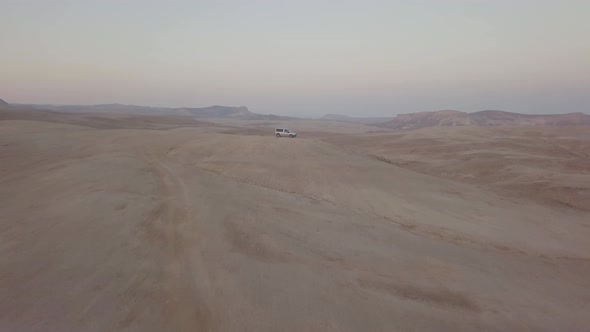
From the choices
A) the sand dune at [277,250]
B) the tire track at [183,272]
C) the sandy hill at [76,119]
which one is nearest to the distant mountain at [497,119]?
the sandy hill at [76,119]

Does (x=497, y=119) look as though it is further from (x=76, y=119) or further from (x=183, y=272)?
(x=183, y=272)

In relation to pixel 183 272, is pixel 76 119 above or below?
above

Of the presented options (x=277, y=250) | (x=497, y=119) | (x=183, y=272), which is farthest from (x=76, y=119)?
(x=497, y=119)

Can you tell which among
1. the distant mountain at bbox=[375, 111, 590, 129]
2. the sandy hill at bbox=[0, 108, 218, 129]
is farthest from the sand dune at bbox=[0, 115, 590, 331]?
the distant mountain at bbox=[375, 111, 590, 129]

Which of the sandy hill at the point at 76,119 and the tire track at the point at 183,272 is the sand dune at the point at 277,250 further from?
the sandy hill at the point at 76,119

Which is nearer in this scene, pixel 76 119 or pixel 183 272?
pixel 183 272

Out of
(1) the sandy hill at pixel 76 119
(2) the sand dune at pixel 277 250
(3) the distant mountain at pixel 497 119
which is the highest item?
(3) the distant mountain at pixel 497 119

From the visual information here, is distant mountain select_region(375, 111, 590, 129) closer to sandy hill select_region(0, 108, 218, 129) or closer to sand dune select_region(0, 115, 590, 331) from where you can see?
sandy hill select_region(0, 108, 218, 129)

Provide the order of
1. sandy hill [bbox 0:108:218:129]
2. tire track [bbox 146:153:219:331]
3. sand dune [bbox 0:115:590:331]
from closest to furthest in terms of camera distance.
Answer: tire track [bbox 146:153:219:331], sand dune [bbox 0:115:590:331], sandy hill [bbox 0:108:218:129]

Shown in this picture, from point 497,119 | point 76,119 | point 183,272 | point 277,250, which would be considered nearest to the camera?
point 183,272
